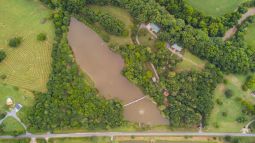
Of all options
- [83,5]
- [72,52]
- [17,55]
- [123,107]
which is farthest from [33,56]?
[123,107]

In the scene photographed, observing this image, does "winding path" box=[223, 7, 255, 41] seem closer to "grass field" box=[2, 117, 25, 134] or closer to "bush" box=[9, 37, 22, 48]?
"bush" box=[9, 37, 22, 48]

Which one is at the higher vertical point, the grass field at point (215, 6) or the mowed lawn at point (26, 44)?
the grass field at point (215, 6)

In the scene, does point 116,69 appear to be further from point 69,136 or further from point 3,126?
point 3,126

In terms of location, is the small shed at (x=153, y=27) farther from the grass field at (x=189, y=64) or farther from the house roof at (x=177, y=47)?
the grass field at (x=189, y=64)

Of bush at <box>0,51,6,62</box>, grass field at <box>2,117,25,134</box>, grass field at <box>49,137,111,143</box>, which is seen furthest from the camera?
bush at <box>0,51,6,62</box>

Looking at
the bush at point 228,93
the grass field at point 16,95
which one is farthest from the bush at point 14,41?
the bush at point 228,93

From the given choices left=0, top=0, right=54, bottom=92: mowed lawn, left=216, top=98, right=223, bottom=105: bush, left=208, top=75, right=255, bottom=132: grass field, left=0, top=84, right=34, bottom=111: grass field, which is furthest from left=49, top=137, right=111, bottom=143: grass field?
left=216, top=98, right=223, bottom=105: bush
